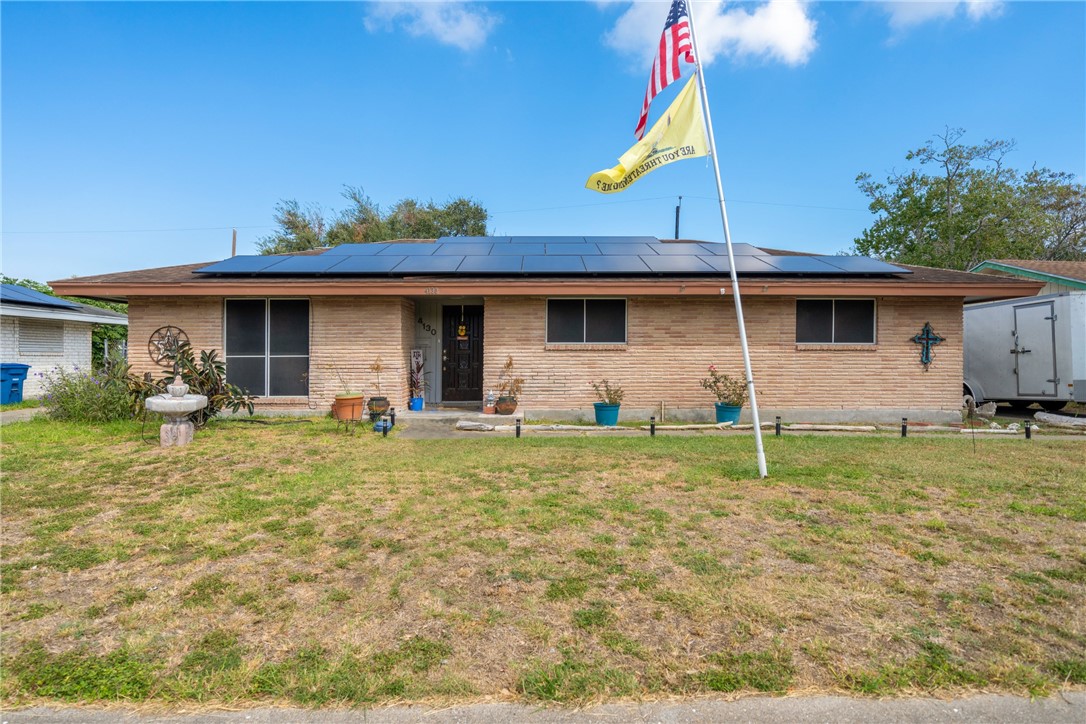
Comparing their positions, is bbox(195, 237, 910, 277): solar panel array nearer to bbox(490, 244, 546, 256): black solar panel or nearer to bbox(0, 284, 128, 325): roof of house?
bbox(490, 244, 546, 256): black solar panel

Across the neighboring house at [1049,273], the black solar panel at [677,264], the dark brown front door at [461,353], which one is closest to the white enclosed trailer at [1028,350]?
the neighboring house at [1049,273]

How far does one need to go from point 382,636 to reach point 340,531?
177 centimetres

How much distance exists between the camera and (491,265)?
1121cm

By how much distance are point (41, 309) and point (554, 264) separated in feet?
49.0

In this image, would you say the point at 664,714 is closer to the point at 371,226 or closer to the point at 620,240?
the point at 620,240

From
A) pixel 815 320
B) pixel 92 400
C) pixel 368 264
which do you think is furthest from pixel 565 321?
pixel 92 400

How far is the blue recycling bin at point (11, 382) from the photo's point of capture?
45.4ft

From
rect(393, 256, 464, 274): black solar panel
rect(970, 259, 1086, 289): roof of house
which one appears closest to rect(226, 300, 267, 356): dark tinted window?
rect(393, 256, 464, 274): black solar panel

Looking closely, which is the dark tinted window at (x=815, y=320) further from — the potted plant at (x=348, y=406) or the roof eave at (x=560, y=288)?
the potted plant at (x=348, y=406)

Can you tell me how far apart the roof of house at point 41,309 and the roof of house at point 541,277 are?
6.09 meters

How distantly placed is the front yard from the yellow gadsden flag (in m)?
3.52

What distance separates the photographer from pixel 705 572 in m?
3.56

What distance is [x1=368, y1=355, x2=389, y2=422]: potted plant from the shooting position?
405 inches

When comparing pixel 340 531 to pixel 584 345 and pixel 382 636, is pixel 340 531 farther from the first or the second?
pixel 584 345
